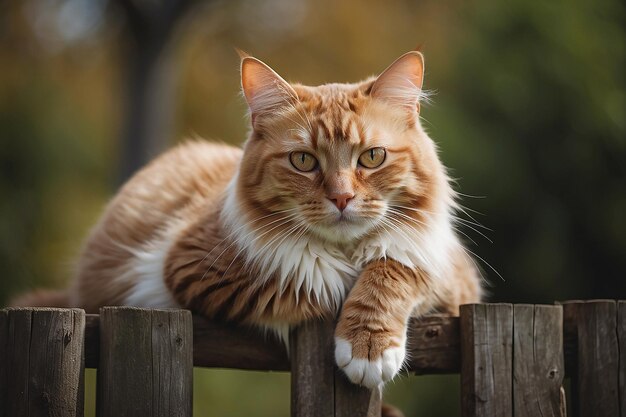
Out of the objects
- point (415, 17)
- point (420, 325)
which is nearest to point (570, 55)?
point (415, 17)

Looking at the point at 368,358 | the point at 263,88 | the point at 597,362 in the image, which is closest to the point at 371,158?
the point at 263,88

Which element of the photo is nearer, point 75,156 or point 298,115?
point 298,115

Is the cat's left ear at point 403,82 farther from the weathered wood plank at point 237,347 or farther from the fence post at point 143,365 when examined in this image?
the fence post at point 143,365

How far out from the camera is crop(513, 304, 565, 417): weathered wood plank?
2641mm

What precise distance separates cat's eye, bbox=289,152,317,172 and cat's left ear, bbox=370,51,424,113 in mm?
359

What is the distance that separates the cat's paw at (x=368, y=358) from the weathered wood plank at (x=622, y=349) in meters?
0.80

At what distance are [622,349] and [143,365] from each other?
161 cm

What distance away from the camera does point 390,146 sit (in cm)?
274

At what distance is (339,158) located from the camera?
2650 millimetres

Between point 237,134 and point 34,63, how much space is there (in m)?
2.43

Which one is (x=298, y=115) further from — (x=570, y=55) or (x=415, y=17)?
(x=415, y=17)

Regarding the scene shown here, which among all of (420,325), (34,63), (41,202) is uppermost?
(34,63)

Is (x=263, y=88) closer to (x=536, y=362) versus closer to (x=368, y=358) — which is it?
(x=368, y=358)

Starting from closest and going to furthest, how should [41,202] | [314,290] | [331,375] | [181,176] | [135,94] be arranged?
1. [331,375]
2. [314,290]
3. [181,176]
4. [135,94]
5. [41,202]
